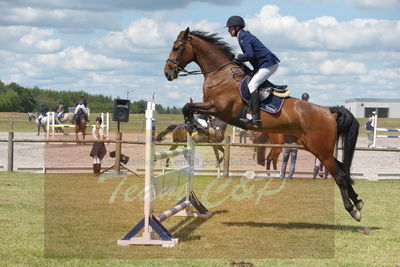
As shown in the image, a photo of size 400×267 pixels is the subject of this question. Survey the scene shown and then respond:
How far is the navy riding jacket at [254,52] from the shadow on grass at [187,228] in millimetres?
2661

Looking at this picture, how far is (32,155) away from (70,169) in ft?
23.2

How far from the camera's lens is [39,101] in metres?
69.4

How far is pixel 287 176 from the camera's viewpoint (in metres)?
17.5

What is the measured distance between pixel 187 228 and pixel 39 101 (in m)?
63.8

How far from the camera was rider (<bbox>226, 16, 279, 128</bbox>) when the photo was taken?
8.84 m

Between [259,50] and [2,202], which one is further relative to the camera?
[2,202]

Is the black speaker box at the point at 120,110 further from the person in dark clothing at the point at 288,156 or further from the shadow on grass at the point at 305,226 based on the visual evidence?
the shadow on grass at the point at 305,226

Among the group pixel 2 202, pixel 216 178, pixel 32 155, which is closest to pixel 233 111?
pixel 2 202

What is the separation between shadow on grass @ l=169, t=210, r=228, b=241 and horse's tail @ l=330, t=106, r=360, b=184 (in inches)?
99.3

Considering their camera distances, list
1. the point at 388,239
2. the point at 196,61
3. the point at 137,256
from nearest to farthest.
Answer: the point at 137,256 < the point at 388,239 < the point at 196,61

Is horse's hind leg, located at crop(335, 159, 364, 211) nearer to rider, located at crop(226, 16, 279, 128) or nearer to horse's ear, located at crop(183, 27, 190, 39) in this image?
rider, located at crop(226, 16, 279, 128)

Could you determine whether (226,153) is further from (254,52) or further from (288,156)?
(254,52)

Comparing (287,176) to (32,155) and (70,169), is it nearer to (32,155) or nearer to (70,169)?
(70,169)

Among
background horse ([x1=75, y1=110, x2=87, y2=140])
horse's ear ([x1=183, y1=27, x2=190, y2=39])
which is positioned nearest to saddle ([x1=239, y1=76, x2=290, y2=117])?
horse's ear ([x1=183, y1=27, x2=190, y2=39])
